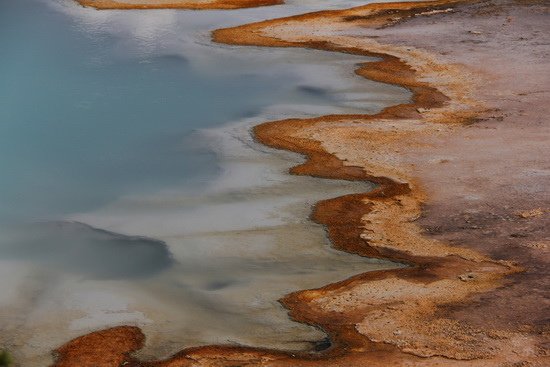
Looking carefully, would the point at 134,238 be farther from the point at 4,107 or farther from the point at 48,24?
the point at 48,24

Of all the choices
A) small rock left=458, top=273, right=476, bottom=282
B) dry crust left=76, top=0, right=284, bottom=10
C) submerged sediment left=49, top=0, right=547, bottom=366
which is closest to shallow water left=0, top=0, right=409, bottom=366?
submerged sediment left=49, top=0, right=547, bottom=366

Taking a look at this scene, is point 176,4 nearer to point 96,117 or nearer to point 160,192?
point 96,117

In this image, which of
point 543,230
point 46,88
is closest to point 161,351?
point 543,230

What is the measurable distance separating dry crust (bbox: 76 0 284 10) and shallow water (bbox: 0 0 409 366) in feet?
14.1

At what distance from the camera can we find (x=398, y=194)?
14117mm

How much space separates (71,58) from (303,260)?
12617 mm

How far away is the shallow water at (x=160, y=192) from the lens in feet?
35.3

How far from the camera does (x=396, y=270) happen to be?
11.6m

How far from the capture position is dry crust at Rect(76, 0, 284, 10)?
95.3ft

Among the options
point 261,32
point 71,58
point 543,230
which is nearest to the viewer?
point 543,230

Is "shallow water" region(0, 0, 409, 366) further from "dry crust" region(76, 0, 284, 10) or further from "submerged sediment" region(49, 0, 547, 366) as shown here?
"dry crust" region(76, 0, 284, 10)

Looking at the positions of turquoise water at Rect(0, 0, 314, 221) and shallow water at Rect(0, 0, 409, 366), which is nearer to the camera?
shallow water at Rect(0, 0, 409, 366)

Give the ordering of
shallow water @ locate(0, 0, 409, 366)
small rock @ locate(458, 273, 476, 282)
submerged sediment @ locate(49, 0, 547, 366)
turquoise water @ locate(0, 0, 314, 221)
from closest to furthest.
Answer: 1. submerged sediment @ locate(49, 0, 547, 366)
2. shallow water @ locate(0, 0, 409, 366)
3. small rock @ locate(458, 273, 476, 282)
4. turquoise water @ locate(0, 0, 314, 221)

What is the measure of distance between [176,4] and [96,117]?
12.2 metres
